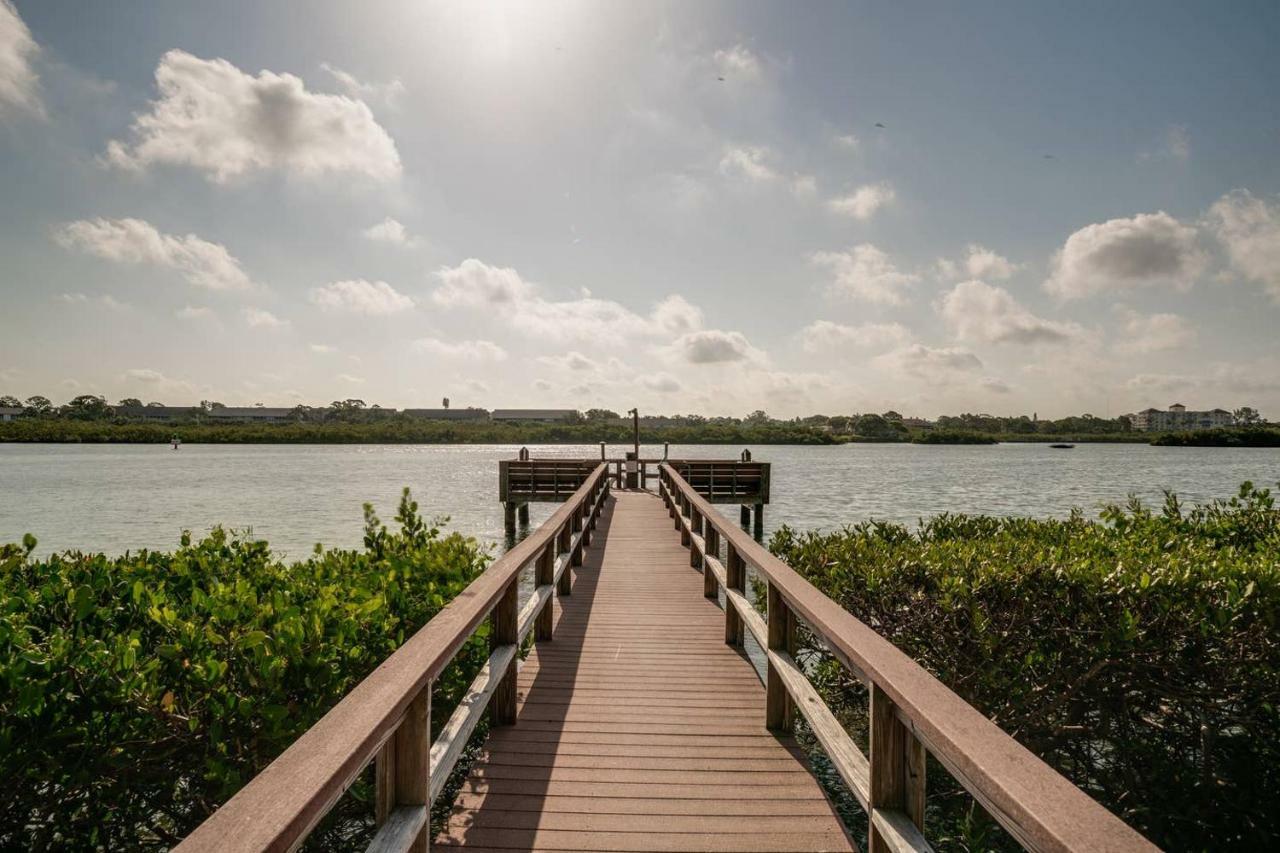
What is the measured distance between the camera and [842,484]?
132ft

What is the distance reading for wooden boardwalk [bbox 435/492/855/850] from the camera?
2773 millimetres

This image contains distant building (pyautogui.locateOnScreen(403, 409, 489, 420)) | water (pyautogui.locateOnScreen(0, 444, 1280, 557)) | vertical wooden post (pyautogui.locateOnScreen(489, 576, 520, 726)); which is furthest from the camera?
distant building (pyautogui.locateOnScreen(403, 409, 489, 420))

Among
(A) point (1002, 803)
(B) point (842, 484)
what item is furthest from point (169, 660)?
(B) point (842, 484)

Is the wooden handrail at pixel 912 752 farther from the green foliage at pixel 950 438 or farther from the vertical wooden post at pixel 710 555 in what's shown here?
the green foliage at pixel 950 438

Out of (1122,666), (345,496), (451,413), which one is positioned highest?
(451,413)

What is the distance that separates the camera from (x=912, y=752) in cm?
196

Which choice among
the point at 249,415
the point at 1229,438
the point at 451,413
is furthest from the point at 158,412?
the point at 1229,438

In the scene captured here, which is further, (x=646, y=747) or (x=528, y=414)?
(x=528, y=414)

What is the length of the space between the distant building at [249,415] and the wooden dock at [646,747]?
15663cm

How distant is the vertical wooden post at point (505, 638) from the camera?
3.56 m

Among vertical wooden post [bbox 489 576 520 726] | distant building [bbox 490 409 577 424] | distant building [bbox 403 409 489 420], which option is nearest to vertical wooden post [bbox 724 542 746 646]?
vertical wooden post [bbox 489 576 520 726]

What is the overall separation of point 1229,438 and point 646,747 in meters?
134

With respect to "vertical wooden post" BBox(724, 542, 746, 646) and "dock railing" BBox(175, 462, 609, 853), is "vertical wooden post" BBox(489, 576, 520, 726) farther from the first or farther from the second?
"vertical wooden post" BBox(724, 542, 746, 646)

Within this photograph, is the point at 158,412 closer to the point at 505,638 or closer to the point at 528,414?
the point at 528,414
